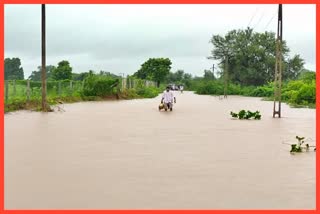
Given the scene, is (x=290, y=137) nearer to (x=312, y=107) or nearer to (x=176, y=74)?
(x=312, y=107)

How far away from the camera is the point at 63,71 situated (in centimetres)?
7075

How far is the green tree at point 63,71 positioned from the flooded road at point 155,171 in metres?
55.2

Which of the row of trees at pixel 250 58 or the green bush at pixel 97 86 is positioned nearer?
Result: the green bush at pixel 97 86

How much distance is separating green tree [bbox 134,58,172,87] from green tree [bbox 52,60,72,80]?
33801 millimetres

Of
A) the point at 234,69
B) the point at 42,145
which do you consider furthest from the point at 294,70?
the point at 42,145

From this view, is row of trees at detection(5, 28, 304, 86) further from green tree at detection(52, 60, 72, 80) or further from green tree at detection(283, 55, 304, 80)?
green tree at detection(52, 60, 72, 80)

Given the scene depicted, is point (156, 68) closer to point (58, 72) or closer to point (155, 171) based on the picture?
point (58, 72)

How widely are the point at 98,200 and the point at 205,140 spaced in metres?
7.31

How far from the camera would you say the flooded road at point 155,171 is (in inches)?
258

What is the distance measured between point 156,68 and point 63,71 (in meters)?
36.9

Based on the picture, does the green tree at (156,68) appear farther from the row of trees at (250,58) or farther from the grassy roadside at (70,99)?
the grassy roadside at (70,99)

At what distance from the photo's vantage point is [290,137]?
1473cm

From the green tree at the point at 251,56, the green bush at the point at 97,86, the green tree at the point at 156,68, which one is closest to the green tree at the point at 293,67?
the green tree at the point at 251,56

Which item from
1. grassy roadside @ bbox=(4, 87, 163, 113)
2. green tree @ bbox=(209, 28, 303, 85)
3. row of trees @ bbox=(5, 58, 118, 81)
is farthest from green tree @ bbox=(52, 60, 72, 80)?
green tree @ bbox=(209, 28, 303, 85)
